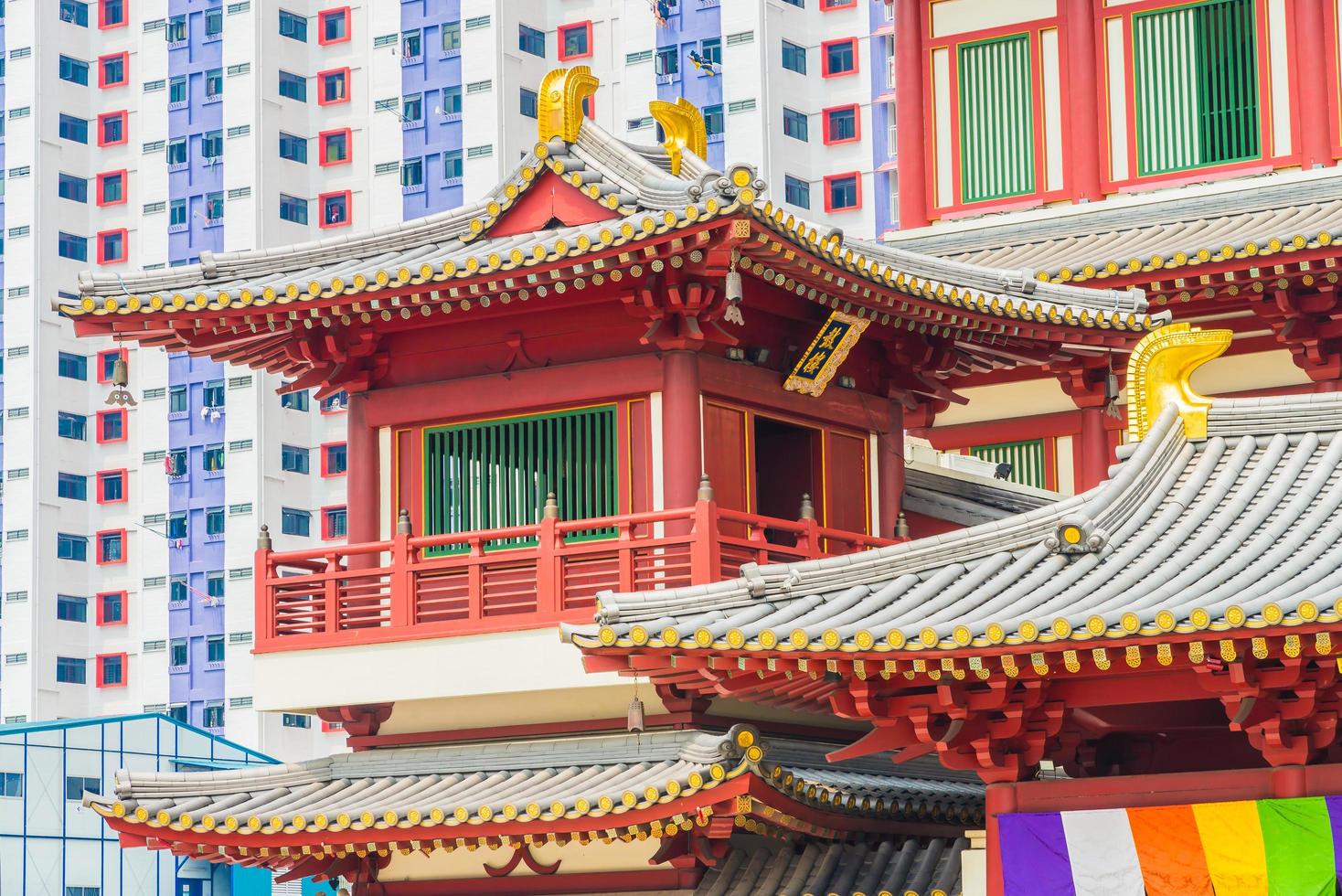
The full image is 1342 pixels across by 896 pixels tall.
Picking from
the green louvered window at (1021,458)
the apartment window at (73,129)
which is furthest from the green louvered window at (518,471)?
the apartment window at (73,129)

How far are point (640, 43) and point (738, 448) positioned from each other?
57173mm

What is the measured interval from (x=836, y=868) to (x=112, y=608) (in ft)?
206

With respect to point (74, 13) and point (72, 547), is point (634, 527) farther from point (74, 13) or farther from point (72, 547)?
point (74, 13)

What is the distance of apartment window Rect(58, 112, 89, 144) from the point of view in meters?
79.4

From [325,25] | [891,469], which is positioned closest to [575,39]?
[325,25]

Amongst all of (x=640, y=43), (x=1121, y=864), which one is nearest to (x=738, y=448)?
(x=1121, y=864)

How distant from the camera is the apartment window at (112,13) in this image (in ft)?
265

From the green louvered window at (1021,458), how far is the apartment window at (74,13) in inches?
2517

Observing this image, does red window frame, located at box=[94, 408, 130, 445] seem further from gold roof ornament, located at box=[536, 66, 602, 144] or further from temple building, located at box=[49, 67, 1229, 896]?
gold roof ornament, located at box=[536, 66, 602, 144]

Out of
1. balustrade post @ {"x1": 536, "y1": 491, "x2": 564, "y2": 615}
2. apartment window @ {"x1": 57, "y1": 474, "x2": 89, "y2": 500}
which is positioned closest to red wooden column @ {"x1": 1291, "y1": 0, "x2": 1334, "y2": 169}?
balustrade post @ {"x1": 536, "y1": 491, "x2": 564, "y2": 615}

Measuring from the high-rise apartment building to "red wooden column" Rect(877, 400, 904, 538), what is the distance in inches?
2044

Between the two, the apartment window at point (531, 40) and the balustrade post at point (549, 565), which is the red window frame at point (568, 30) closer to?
the apartment window at point (531, 40)

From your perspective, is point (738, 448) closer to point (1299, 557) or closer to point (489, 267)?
point (489, 267)

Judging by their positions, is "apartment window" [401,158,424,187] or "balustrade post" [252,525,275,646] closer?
"balustrade post" [252,525,275,646]
